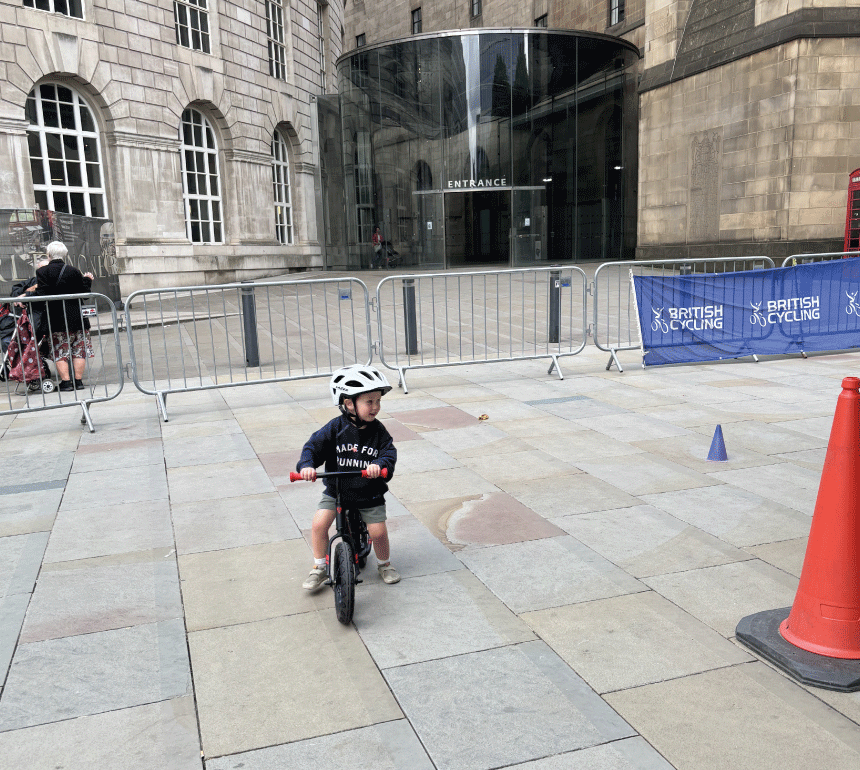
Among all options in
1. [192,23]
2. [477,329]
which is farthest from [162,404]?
[192,23]

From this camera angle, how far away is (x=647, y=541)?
4215 mm

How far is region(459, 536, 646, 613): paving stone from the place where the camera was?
3621 mm

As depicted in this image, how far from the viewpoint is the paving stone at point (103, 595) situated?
348 centimetres

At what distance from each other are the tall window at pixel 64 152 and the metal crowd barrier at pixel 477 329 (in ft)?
32.2

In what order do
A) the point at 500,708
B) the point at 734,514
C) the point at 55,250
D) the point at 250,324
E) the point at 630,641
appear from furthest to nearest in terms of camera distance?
the point at 250,324 < the point at 55,250 < the point at 734,514 < the point at 630,641 < the point at 500,708

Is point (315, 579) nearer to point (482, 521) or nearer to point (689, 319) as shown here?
point (482, 521)

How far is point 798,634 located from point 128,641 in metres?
2.82

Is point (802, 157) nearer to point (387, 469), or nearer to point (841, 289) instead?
point (841, 289)

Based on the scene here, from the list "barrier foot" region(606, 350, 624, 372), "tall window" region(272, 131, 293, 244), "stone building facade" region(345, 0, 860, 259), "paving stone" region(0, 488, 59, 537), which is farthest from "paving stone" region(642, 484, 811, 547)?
"tall window" region(272, 131, 293, 244)

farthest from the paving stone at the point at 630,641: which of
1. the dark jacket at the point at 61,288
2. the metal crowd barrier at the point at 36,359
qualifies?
the dark jacket at the point at 61,288

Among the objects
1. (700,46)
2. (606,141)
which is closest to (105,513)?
(700,46)

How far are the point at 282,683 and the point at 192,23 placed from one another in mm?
25587

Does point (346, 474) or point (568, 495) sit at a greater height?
point (346, 474)

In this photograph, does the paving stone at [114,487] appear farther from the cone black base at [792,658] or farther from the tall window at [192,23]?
the tall window at [192,23]
